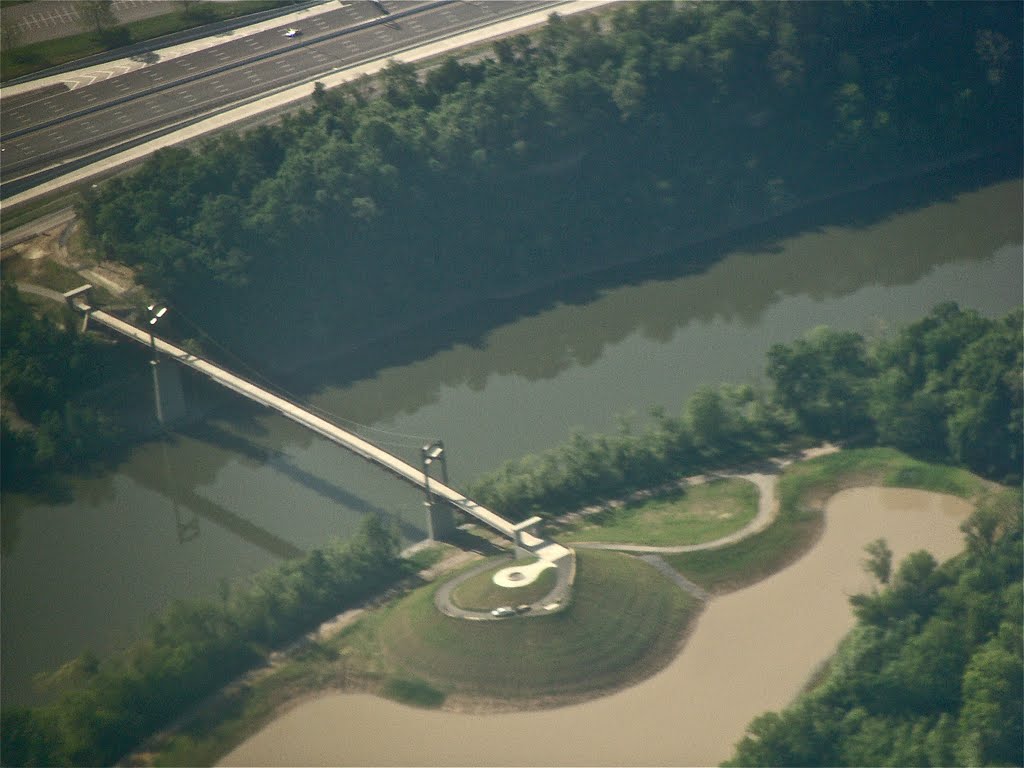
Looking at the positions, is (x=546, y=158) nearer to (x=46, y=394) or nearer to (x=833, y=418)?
(x=833, y=418)

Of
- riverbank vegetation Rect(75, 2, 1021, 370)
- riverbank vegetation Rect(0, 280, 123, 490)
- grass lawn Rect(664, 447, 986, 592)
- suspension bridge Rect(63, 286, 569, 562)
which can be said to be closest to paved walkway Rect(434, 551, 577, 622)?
suspension bridge Rect(63, 286, 569, 562)

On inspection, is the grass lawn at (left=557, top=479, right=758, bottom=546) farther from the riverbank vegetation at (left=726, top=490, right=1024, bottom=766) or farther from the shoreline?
the shoreline

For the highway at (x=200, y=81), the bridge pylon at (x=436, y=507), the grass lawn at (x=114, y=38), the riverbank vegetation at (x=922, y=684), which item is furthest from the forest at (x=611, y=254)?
the grass lawn at (x=114, y=38)

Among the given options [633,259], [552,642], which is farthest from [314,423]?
[633,259]

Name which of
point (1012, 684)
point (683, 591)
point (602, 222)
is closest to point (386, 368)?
point (602, 222)

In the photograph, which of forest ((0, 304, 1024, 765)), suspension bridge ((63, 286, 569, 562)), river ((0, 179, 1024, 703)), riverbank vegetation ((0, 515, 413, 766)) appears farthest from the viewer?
river ((0, 179, 1024, 703))

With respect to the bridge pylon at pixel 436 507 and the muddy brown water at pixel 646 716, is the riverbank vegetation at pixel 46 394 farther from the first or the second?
the muddy brown water at pixel 646 716
